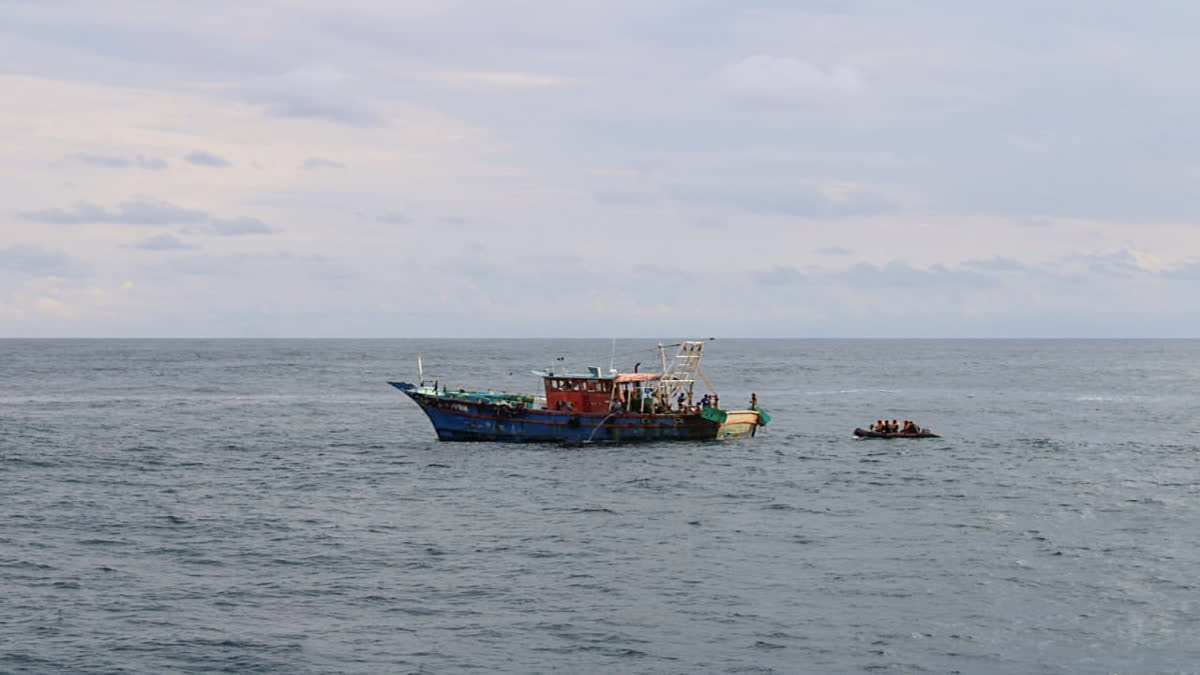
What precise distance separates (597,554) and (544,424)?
1200 inches

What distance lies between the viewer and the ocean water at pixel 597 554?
29766 millimetres

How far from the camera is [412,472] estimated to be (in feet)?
201

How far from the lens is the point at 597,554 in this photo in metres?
40.9

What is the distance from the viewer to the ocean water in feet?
97.7

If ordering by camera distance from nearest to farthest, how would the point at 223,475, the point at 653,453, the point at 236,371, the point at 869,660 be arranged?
the point at 869,660 → the point at 223,475 → the point at 653,453 → the point at 236,371

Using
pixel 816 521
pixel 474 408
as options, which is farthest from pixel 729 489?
pixel 474 408

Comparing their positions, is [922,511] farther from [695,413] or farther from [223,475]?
[223,475]

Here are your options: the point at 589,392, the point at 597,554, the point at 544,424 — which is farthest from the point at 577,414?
the point at 597,554

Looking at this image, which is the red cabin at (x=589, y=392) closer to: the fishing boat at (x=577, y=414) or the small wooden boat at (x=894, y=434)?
the fishing boat at (x=577, y=414)

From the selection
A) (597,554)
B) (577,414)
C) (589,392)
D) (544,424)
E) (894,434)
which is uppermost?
(589,392)

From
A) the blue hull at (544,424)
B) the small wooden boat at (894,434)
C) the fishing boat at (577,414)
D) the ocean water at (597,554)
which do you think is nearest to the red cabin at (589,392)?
the fishing boat at (577,414)

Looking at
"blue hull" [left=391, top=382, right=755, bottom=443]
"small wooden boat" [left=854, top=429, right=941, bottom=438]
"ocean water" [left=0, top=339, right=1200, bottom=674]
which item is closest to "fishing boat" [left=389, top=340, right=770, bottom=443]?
"blue hull" [left=391, top=382, right=755, bottom=443]

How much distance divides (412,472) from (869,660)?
120ft

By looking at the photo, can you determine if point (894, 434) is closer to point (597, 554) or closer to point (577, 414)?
point (577, 414)
